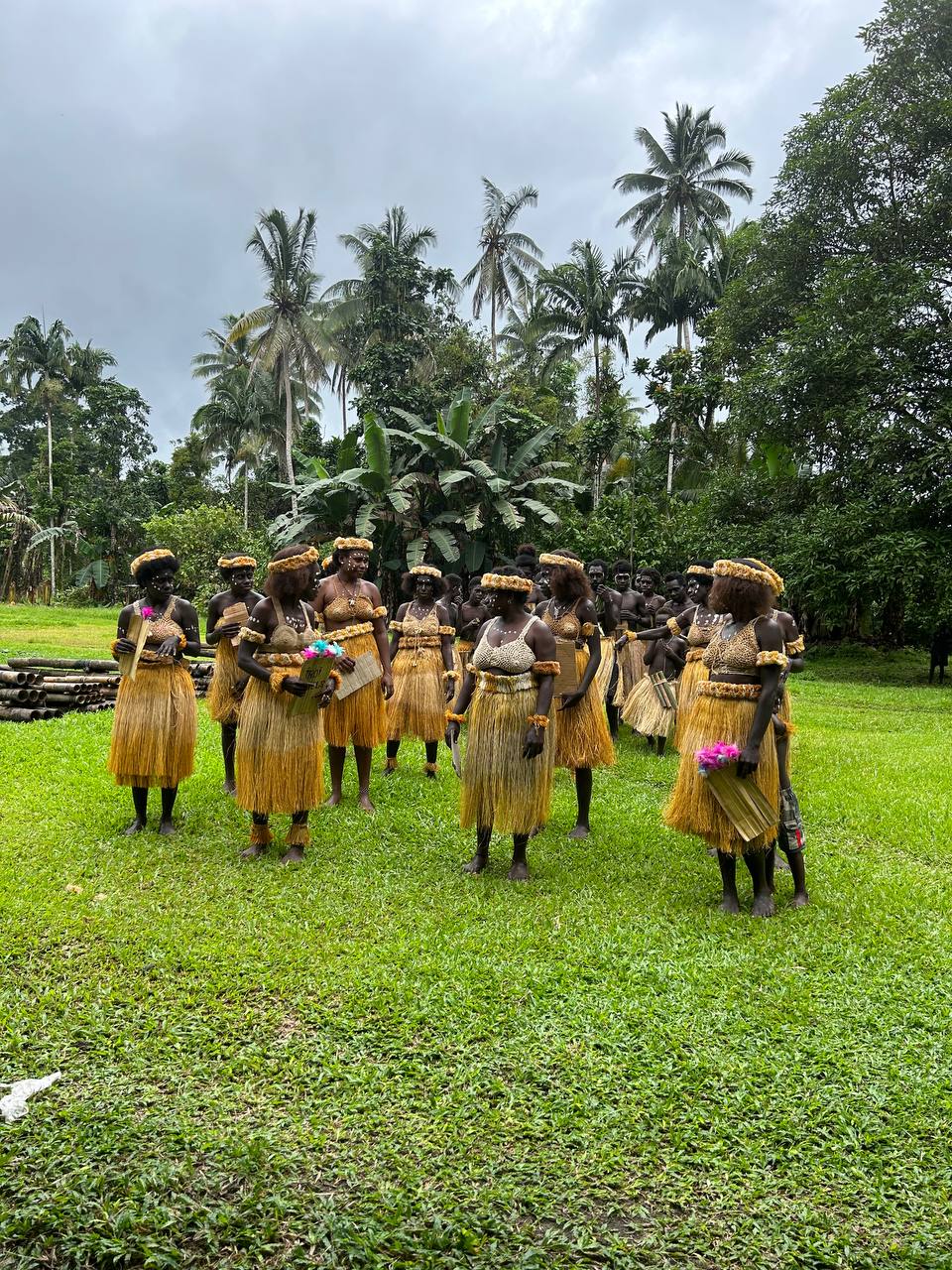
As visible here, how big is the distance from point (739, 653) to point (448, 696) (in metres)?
3.46

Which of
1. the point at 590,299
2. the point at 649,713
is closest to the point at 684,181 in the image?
the point at 590,299

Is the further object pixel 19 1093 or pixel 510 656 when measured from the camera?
pixel 510 656

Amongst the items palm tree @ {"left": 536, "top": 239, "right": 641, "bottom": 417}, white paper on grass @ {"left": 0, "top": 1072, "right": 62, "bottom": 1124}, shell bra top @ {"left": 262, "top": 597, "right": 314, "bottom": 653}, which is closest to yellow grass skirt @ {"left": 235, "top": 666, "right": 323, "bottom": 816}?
shell bra top @ {"left": 262, "top": 597, "right": 314, "bottom": 653}

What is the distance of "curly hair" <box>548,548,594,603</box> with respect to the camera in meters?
5.76

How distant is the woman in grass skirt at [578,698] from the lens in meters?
5.71

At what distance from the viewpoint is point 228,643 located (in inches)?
254

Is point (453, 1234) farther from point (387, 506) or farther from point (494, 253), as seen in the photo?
point (494, 253)

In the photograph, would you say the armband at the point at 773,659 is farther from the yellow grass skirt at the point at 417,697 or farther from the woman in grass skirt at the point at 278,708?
the yellow grass skirt at the point at 417,697

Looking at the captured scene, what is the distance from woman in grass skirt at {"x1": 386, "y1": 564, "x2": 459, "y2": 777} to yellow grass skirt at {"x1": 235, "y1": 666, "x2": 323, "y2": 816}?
7.57 feet

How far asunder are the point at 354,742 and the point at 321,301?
96.5 ft

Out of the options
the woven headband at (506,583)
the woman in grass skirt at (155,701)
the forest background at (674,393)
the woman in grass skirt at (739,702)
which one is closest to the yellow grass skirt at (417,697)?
the woman in grass skirt at (155,701)

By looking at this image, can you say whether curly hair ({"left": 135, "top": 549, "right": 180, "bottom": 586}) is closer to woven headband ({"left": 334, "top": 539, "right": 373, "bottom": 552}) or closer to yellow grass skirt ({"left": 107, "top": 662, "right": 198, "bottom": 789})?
yellow grass skirt ({"left": 107, "top": 662, "right": 198, "bottom": 789})

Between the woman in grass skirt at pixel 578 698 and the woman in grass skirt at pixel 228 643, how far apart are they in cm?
224

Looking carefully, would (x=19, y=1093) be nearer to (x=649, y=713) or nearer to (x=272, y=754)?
(x=272, y=754)
